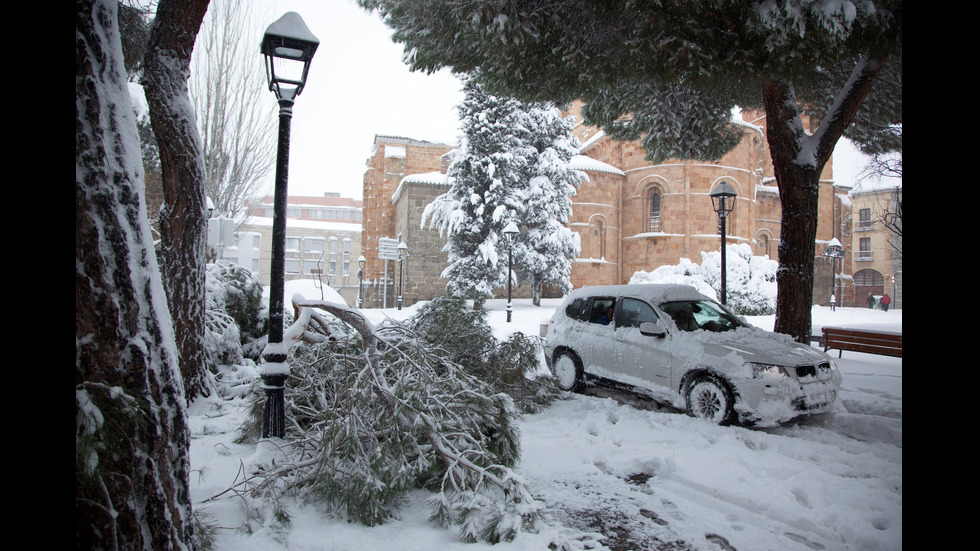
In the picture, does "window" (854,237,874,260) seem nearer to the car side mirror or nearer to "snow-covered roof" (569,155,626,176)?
Answer: "snow-covered roof" (569,155,626,176)

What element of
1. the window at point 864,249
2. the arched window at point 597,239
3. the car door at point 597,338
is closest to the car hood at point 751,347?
the car door at point 597,338

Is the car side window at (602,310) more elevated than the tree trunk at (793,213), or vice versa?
the tree trunk at (793,213)

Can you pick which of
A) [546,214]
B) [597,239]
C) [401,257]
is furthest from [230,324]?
[597,239]

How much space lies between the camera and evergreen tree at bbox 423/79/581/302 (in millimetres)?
22953

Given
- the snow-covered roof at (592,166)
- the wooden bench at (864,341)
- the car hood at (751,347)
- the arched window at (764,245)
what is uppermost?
the snow-covered roof at (592,166)

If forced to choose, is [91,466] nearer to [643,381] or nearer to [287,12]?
[287,12]

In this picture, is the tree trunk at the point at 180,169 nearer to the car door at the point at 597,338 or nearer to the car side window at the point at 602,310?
the car door at the point at 597,338

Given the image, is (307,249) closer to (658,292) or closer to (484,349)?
(484,349)

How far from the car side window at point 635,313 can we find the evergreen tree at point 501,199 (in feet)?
50.8

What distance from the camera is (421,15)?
7.45 metres

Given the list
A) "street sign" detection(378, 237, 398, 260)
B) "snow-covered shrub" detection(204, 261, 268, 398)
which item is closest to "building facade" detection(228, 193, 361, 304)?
"street sign" detection(378, 237, 398, 260)

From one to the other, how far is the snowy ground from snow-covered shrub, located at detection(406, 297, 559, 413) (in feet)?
2.01

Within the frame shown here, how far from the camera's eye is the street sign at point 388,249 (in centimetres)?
2673

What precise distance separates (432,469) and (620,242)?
30.5 metres
